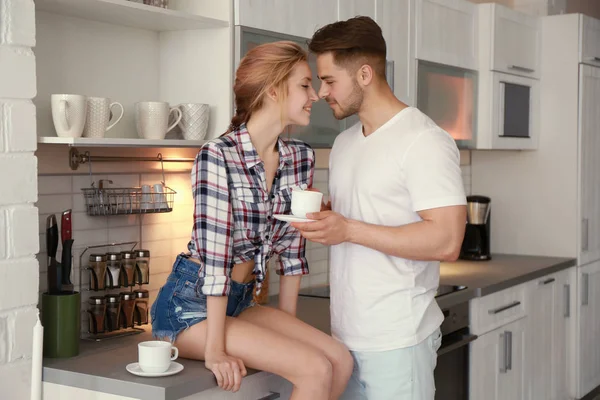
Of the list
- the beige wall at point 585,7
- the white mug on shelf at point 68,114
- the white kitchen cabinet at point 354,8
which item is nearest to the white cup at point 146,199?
the white mug on shelf at point 68,114

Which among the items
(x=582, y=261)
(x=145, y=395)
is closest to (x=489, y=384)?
(x=582, y=261)

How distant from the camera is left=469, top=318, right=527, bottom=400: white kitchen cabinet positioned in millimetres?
3713

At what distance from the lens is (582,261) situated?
15.8 ft

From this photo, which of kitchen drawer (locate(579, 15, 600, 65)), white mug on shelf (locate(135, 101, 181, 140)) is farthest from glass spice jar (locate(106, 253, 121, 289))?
kitchen drawer (locate(579, 15, 600, 65))

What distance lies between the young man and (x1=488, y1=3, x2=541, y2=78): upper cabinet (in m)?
2.05

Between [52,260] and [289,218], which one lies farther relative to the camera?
[52,260]

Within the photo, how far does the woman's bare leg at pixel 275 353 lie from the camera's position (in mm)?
2264

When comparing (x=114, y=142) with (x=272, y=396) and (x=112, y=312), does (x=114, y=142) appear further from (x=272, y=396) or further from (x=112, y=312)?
(x=272, y=396)

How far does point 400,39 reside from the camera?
3662mm

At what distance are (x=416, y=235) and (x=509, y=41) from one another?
99.7 inches

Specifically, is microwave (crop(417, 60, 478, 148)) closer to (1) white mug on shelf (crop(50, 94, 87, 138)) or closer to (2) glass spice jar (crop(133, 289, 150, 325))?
(2) glass spice jar (crop(133, 289, 150, 325))

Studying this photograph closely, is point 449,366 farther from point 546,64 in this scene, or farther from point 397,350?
point 546,64

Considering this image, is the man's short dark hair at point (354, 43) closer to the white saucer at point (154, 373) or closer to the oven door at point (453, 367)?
the white saucer at point (154, 373)

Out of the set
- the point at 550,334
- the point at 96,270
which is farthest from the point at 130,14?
the point at 550,334
